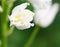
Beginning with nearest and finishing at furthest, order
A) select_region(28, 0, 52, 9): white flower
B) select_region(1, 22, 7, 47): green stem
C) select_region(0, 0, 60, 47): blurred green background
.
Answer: select_region(1, 22, 7, 47): green stem
select_region(28, 0, 52, 9): white flower
select_region(0, 0, 60, 47): blurred green background

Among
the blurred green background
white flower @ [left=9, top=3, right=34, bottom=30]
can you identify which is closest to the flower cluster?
white flower @ [left=9, top=3, right=34, bottom=30]

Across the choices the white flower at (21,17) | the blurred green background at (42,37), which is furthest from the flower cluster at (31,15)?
the blurred green background at (42,37)

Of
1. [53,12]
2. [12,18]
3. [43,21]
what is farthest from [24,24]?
[53,12]

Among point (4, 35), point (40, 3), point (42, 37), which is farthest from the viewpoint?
point (42, 37)

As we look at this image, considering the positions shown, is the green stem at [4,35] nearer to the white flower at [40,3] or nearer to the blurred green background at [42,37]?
the white flower at [40,3]

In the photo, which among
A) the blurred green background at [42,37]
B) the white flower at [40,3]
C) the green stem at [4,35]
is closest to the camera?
the green stem at [4,35]

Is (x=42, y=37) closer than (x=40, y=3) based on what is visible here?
No

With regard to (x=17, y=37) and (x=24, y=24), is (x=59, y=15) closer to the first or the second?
(x=17, y=37)

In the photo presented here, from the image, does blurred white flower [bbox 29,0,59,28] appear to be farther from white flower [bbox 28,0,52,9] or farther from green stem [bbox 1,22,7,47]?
green stem [bbox 1,22,7,47]

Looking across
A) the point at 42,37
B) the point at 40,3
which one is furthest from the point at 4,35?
the point at 42,37

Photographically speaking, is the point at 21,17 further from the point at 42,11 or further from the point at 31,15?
the point at 42,11
